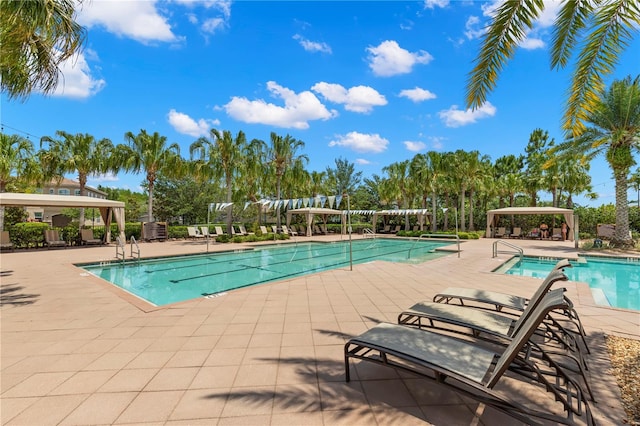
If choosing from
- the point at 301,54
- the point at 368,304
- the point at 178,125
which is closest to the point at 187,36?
the point at 301,54

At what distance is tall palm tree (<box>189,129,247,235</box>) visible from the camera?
19.0 meters

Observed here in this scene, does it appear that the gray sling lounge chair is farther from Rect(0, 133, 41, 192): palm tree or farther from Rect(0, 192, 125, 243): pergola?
Rect(0, 133, 41, 192): palm tree

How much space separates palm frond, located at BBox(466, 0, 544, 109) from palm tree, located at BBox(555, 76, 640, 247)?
10.3 m

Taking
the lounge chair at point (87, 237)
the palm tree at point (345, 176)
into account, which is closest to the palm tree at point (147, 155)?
the lounge chair at point (87, 237)

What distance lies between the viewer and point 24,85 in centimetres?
548

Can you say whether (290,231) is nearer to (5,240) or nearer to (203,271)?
(203,271)

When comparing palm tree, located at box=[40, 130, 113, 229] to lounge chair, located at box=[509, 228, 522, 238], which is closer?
palm tree, located at box=[40, 130, 113, 229]

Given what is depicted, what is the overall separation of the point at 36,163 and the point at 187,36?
13.8 m

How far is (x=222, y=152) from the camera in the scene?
1909 cm

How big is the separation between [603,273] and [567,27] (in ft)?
29.6

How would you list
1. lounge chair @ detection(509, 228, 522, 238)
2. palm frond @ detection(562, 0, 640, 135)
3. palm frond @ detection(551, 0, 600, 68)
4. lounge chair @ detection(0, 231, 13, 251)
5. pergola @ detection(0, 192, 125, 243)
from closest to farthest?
palm frond @ detection(562, 0, 640, 135) < palm frond @ detection(551, 0, 600, 68) < pergola @ detection(0, 192, 125, 243) < lounge chair @ detection(0, 231, 13, 251) < lounge chair @ detection(509, 228, 522, 238)

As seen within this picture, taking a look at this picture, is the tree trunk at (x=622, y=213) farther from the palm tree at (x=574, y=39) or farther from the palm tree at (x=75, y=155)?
the palm tree at (x=75, y=155)

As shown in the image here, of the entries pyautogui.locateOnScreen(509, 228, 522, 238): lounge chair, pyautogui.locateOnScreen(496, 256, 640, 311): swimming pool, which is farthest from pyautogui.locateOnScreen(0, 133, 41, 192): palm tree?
pyautogui.locateOnScreen(509, 228, 522, 238): lounge chair

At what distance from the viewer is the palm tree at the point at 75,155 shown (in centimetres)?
1731
